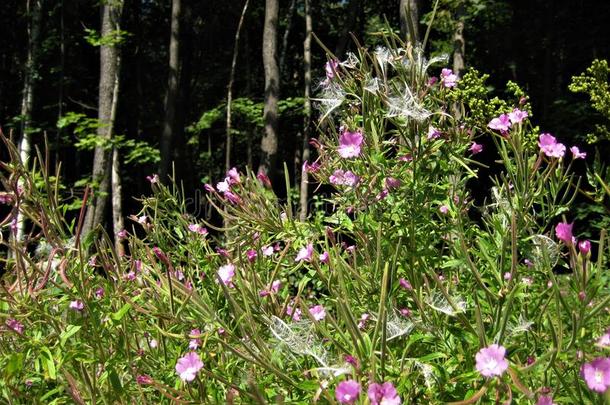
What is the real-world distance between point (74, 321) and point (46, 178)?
1.27 ft

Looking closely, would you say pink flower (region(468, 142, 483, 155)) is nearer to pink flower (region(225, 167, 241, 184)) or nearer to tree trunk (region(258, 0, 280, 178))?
pink flower (region(225, 167, 241, 184))

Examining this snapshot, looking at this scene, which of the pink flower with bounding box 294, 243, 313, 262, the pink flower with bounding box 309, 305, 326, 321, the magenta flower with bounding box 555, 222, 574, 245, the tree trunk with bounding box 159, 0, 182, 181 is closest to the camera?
the magenta flower with bounding box 555, 222, 574, 245

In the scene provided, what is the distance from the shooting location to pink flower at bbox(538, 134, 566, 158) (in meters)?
1.51

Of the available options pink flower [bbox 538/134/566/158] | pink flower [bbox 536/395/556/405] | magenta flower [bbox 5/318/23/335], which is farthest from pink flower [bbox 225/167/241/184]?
pink flower [bbox 536/395/556/405]

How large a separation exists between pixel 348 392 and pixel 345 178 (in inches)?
31.9

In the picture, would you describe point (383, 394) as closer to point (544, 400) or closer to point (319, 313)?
point (544, 400)

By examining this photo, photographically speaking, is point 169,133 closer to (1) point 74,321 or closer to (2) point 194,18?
(2) point 194,18

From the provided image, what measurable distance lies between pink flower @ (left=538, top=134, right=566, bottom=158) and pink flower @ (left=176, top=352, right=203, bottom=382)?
3.21 feet

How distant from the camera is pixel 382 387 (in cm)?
100

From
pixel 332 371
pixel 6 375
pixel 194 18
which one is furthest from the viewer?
pixel 194 18

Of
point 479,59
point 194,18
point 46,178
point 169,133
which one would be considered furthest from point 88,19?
point 46,178

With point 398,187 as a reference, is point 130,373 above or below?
below

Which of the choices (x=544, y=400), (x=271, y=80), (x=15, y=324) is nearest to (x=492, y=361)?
(x=544, y=400)

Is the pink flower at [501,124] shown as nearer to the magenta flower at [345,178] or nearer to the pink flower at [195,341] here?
the magenta flower at [345,178]
